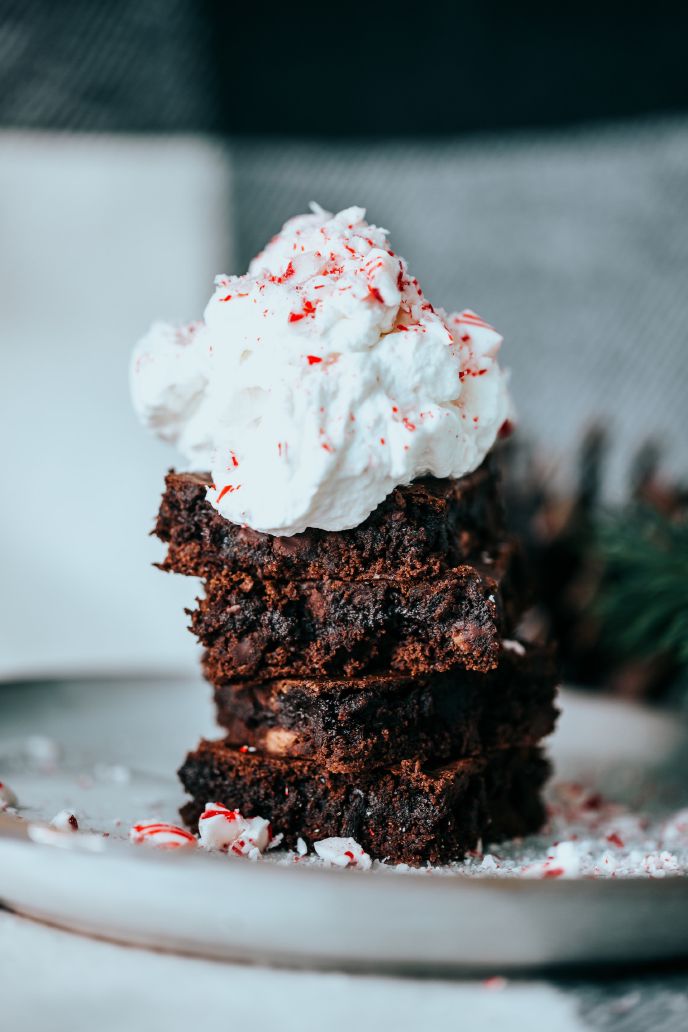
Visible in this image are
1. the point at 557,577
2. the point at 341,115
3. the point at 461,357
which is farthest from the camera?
the point at 341,115

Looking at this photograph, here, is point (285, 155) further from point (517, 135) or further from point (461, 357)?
point (461, 357)

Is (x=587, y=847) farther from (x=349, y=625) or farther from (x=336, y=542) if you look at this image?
(x=336, y=542)

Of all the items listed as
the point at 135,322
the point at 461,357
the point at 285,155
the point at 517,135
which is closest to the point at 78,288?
the point at 135,322

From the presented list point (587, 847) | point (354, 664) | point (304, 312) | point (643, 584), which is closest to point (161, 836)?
point (354, 664)

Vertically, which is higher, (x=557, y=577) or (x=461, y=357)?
(x=461, y=357)

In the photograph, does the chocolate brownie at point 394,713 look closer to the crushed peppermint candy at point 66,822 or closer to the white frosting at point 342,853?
the white frosting at point 342,853

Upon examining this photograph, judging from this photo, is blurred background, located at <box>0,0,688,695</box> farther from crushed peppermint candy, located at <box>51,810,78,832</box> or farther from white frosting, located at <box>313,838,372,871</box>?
crushed peppermint candy, located at <box>51,810,78,832</box>

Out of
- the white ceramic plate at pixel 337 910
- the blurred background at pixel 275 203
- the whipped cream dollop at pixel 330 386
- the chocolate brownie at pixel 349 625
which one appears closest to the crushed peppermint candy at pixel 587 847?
the white ceramic plate at pixel 337 910
